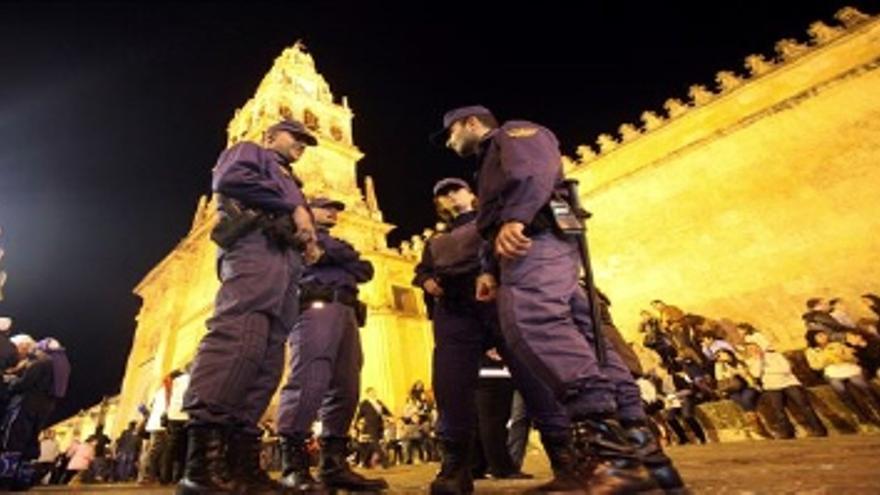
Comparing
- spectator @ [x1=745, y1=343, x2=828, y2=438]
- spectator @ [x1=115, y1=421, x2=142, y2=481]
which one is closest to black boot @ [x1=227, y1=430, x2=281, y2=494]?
spectator @ [x1=745, y1=343, x2=828, y2=438]

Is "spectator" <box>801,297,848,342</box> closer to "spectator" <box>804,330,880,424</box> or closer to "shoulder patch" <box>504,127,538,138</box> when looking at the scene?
"spectator" <box>804,330,880,424</box>

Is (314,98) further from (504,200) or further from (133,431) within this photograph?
(504,200)

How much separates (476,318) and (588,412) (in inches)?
63.8

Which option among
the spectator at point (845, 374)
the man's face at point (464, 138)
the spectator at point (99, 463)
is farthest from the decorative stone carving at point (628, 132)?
the spectator at point (99, 463)

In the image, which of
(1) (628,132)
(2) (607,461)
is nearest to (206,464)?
(2) (607,461)

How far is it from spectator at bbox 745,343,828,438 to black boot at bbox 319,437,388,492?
706 cm

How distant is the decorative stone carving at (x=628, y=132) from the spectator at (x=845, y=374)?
1148 cm

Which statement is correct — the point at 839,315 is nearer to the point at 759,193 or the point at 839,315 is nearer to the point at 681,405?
the point at 681,405

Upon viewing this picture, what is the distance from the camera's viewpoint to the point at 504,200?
9.62 ft

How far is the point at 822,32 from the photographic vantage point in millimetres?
15609

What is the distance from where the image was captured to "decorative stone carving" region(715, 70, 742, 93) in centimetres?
1689

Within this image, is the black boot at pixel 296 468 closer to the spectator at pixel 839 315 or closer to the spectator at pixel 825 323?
the spectator at pixel 825 323

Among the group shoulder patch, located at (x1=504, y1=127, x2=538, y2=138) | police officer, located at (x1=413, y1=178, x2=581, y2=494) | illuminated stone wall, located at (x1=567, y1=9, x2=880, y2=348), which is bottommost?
police officer, located at (x1=413, y1=178, x2=581, y2=494)

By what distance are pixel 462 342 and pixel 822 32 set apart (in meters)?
17.3
